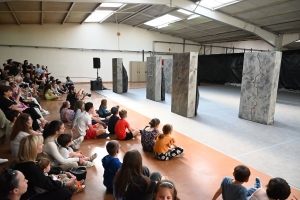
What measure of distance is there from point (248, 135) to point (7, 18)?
13405 mm

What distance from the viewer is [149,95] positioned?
8.90 m

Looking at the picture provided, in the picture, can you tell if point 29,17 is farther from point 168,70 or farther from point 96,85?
point 168,70

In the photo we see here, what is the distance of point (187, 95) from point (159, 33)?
1231 cm

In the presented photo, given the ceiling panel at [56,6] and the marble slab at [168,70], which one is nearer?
the ceiling panel at [56,6]

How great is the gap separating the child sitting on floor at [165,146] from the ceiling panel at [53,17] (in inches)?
436

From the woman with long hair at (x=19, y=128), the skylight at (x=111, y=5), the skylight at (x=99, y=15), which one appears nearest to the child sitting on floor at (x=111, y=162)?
the woman with long hair at (x=19, y=128)

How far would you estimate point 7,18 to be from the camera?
11.5 m

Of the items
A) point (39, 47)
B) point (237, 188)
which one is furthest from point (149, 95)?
point (39, 47)

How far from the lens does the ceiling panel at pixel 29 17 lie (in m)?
11.0

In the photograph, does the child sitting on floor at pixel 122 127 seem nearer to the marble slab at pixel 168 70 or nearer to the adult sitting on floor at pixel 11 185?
the adult sitting on floor at pixel 11 185

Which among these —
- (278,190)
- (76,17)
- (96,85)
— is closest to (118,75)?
(96,85)

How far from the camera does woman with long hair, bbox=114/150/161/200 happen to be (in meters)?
1.80

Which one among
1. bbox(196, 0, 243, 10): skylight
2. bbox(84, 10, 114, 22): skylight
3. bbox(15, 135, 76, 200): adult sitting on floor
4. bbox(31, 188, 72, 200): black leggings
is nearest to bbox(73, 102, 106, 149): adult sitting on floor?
bbox(31, 188, 72, 200): black leggings

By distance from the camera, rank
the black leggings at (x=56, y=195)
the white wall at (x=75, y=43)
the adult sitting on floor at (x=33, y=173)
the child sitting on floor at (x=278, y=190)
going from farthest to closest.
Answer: the white wall at (x=75, y=43)
the black leggings at (x=56, y=195)
the adult sitting on floor at (x=33, y=173)
the child sitting on floor at (x=278, y=190)
